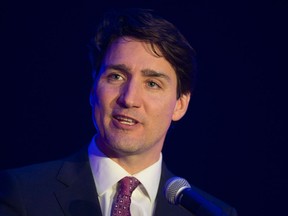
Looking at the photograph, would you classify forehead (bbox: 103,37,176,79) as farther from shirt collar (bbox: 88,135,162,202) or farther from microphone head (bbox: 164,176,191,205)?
microphone head (bbox: 164,176,191,205)

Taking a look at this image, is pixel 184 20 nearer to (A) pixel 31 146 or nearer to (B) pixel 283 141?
(B) pixel 283 141

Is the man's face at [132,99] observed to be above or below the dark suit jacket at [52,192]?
above

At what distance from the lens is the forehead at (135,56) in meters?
2.62

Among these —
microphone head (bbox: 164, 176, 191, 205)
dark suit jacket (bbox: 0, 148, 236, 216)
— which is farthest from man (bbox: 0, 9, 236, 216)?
microphone head (bbox: 164, 176, 191, 205)

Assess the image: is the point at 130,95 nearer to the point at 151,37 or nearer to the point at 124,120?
the point at 124,120

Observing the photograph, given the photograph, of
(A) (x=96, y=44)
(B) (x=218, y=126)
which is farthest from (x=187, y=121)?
(A) (x=96, y=44)

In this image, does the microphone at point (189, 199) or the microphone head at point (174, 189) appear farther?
the microphone head at point (174, 189)

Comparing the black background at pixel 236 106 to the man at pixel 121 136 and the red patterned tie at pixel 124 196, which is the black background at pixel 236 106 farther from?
the red patterned tie at pixel 124 196

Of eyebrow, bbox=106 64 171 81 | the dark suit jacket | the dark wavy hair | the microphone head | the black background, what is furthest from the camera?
the black background

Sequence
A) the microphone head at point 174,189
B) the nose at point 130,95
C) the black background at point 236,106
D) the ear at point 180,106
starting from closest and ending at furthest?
the microphone head at point 174,189 → the nose at point 130,95 → the ear at point 180,106 → the black background at point 236,106

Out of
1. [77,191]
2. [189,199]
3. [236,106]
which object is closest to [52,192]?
[77,191]

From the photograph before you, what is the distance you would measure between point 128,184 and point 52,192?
0.41 m

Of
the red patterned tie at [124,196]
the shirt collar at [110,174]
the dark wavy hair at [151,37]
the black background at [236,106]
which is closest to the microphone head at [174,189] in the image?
the red patterned tie at [124,196]

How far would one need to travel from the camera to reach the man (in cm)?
244
